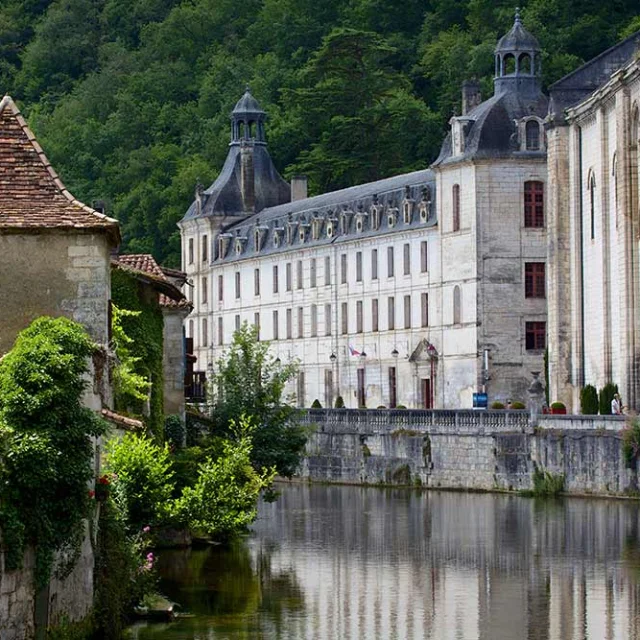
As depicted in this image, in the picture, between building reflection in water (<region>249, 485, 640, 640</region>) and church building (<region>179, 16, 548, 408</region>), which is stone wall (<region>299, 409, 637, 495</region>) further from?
church building (<region>179, 16, 548, 408</region>)

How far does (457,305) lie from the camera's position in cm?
10862

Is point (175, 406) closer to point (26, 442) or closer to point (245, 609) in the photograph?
point (245, 609)

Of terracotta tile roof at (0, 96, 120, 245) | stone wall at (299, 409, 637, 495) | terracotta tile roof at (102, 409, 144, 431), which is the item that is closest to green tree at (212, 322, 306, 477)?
stone wall at (299, 409, 637, 495)

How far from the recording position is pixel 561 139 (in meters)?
94.2

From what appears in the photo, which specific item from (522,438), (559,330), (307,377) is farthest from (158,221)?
(522,438)

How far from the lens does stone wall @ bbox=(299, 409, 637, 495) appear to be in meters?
71.2

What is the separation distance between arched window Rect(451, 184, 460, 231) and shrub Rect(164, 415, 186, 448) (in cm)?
5376

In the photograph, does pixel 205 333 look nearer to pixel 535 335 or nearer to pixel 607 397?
pixel 535 335

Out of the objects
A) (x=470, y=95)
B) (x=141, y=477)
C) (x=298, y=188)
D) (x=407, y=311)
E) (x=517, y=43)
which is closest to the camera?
(x=141, y=477)

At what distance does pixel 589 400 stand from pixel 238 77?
8409 cm

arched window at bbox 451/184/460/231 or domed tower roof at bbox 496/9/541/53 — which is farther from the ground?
domed tower roof at bbox 496/9/541/53

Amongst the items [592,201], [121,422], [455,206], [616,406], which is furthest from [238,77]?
Answer: [121,422]

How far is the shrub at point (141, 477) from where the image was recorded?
4238 centimetres

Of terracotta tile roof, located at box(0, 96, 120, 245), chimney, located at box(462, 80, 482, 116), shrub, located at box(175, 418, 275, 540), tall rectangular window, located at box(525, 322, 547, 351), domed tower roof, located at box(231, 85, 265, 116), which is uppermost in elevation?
domed tower roof, located at box(231, 85, 265, 116)
